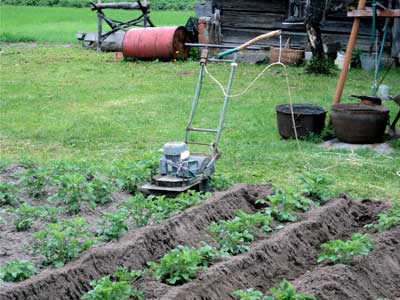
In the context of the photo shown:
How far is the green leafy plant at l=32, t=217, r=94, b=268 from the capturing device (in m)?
6.41

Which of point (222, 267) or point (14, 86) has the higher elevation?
point (222, 267)

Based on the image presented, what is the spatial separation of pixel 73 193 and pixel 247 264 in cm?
215

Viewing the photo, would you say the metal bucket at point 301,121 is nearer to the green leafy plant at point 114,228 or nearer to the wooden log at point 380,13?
the wooden log at point 380,13

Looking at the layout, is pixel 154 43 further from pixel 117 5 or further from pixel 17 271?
pixel 17 271

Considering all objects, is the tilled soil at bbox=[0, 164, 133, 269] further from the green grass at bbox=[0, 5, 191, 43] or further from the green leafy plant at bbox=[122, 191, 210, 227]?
the green grass at bbox=[0, 5, 191, 43]

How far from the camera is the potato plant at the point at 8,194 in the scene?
815 centimetres

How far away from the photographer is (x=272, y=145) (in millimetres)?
11352

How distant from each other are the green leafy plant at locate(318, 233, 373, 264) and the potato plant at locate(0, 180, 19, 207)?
307 centimetres

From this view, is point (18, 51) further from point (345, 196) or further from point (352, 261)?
point (352, 261)

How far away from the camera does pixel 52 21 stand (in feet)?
108

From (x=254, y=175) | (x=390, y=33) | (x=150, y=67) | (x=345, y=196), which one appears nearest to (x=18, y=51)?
(x=150, y=67)

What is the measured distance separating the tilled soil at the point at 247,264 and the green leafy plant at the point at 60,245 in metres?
0.12

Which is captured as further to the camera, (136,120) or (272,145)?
(136,120)

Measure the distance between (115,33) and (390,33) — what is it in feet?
24.4
